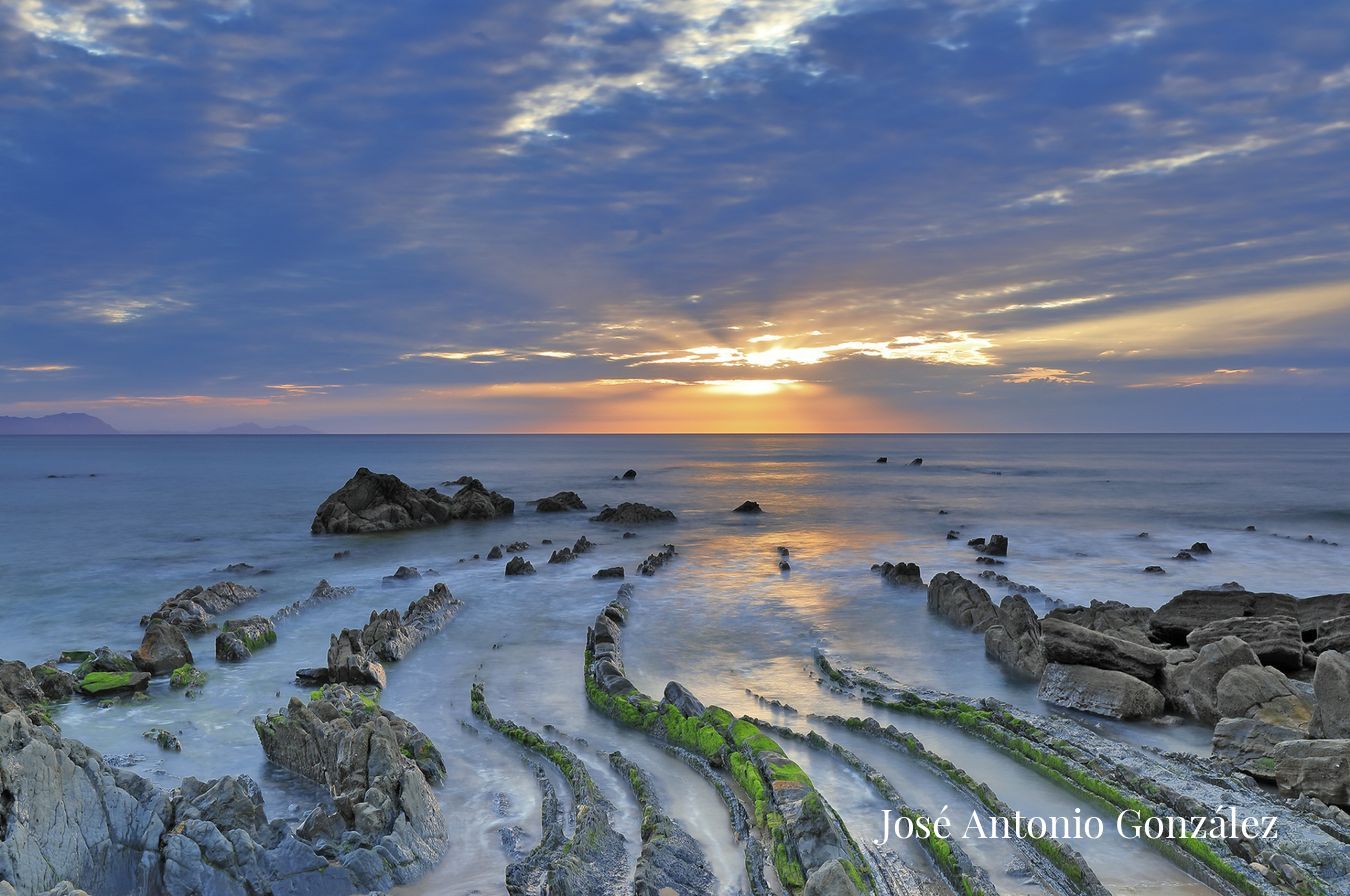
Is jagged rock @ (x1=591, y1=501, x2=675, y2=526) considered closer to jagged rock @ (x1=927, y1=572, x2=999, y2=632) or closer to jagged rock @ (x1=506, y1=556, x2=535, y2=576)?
jagged rock @ (x1=506, y1=556, x2=535, y2=576)

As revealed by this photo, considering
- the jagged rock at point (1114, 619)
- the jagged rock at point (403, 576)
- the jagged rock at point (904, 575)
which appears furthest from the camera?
the jagged rock at point (403, 576)

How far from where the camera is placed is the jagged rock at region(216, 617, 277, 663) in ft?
65.4

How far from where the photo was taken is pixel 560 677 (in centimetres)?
1877

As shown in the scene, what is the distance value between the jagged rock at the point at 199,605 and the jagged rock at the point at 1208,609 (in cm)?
2726

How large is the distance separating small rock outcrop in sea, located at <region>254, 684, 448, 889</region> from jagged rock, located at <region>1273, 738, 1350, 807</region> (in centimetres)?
1189

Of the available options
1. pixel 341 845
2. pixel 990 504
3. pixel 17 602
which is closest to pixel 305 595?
pixel 17 602

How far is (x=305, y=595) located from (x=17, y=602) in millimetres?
10802

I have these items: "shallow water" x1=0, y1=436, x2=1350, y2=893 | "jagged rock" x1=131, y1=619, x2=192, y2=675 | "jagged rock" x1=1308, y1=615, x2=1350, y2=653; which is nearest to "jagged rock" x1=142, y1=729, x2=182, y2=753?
"shallow water" x1=0, y1=436, x2=1350, y2=893

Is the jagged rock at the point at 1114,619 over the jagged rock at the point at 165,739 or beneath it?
over

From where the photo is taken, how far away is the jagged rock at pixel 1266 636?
17.0 meters

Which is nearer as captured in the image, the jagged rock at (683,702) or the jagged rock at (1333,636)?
the jagged rock at (683,702)

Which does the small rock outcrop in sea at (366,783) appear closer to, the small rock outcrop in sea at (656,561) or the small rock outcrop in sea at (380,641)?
the small rock outcrop in sea at (380,641)

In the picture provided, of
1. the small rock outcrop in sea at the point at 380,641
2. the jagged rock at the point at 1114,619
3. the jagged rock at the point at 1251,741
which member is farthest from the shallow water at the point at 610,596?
the jagged rock at the point at 1114,619

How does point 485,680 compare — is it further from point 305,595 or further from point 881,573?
point 881,573
